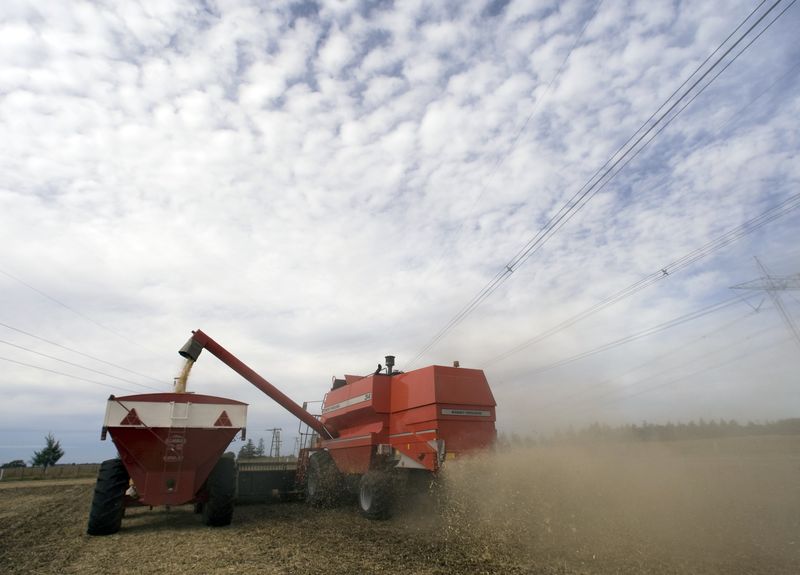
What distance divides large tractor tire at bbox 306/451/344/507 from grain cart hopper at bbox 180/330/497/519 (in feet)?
0.09

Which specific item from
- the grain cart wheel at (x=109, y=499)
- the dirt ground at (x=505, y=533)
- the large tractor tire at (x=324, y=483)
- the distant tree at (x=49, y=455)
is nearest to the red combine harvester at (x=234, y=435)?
the grain cart wheel at (x=109, y=499)

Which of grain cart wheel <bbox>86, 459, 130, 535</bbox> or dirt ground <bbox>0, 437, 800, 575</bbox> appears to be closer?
dirt ground <bbox>0, 437, 800, 575</bbox>

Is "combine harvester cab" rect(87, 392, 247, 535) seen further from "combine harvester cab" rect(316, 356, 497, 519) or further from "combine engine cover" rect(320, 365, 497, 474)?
"combine engine cover" rect(320, 365, 497, 474)

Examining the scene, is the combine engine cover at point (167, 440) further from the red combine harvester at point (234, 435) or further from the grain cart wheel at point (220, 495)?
the grain cart wheel at point (220, 495)

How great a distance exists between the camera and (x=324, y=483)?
1261 centimetres

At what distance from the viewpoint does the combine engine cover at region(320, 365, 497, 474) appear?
30.9ft

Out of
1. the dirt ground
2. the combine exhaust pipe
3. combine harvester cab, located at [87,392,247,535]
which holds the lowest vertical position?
the dirt ground

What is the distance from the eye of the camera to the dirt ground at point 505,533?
19.2ft

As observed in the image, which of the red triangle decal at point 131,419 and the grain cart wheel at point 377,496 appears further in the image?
the grain cart wheel at point 377,496

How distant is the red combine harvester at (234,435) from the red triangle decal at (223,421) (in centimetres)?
2

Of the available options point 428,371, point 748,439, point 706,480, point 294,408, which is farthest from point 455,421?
point 748,439

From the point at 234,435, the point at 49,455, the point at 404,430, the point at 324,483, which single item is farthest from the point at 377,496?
the point at 49,455

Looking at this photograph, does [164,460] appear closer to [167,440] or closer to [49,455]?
[167,440]

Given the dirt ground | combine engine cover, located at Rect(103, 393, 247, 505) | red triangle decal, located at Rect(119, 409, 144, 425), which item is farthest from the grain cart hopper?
red triangle decal, located at Rect(119, 409, 144, 425)
